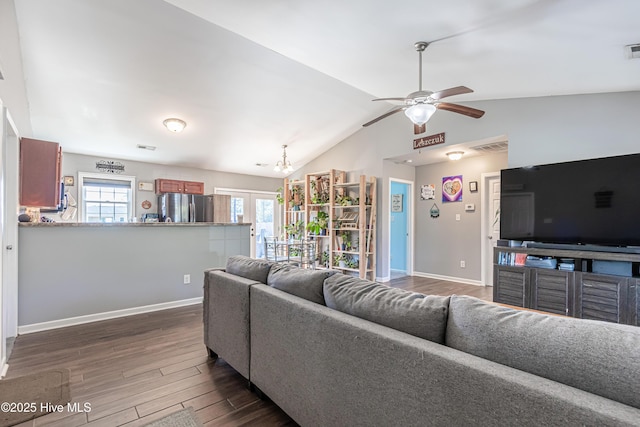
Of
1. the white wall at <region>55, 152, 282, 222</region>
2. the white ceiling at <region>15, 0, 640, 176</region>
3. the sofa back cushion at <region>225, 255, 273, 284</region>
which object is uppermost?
the white ceiling at <region>15, 0, 640, 176</region>

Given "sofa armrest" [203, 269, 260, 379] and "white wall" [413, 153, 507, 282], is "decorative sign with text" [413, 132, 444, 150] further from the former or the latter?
"sofa armrest" [203, 269, 260, 379]

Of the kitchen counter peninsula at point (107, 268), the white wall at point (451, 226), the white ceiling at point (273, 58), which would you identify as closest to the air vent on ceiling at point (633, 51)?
the white ceiling at point (273, 58)

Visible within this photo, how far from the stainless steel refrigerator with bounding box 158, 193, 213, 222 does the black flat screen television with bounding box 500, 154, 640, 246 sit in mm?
4963

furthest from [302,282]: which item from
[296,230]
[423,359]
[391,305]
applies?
[296,230]

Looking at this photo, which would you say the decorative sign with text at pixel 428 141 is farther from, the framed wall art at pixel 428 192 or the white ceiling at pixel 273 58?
the framed wall art at pixel 428 192

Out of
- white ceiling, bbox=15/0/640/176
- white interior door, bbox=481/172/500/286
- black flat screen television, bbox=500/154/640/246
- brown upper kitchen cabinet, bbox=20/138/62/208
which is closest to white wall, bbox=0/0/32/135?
white ceiling, bbox=15/0/640/176

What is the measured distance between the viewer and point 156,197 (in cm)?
609

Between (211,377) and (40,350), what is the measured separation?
66.7 inches

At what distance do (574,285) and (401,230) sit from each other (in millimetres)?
3759

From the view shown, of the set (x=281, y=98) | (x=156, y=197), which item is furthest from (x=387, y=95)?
(x=156, y=197)

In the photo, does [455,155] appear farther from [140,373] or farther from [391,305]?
[140,373]

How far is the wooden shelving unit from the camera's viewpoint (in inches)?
228

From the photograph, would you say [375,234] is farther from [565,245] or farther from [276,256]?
[565,245]

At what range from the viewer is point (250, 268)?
229 centimetres
